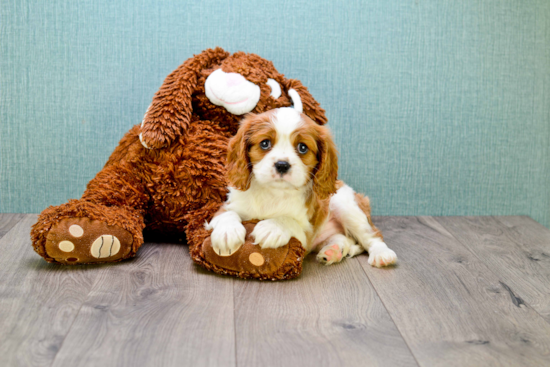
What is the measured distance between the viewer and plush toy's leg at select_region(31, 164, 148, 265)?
5.82 ft

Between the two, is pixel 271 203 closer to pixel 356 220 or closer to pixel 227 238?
pixel 227 238

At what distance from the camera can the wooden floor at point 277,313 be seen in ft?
4.33

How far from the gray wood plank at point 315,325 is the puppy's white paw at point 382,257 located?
0.12 metres

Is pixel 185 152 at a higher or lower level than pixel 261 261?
higher

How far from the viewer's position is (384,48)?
99.5 inches

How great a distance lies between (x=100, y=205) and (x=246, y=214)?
519 millimetres

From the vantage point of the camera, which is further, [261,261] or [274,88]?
[274,88]

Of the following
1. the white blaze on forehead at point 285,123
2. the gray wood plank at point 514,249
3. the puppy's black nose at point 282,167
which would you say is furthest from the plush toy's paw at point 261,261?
the gray wood plank at point 514,249

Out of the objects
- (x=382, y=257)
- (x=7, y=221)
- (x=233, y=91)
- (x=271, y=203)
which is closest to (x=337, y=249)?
A: (x=382, y=257)

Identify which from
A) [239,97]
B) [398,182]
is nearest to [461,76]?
[398,182]

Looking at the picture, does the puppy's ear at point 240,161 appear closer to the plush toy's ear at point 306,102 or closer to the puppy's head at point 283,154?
the puppy's head at point 283,154

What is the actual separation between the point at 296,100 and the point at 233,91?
0.27 metres

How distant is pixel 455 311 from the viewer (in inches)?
63.1

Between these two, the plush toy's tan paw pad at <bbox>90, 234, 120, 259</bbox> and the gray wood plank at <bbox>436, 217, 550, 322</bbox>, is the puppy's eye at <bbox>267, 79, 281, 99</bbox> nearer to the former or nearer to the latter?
the plush toy's tan paw pad at <bbox>90, 234, 120, 259</bbox>
